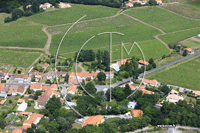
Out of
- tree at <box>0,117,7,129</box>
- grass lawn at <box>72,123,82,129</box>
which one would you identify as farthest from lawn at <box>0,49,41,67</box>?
grass lawn at <box>72,123,82,129</box>

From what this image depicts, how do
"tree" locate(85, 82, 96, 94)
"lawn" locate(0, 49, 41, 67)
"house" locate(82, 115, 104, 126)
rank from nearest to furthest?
"house" locate(82, 115, 104, 126)
"tree" locate(85, 82, 96, 94)
"lawn" locate(0, 49, 41, 67)

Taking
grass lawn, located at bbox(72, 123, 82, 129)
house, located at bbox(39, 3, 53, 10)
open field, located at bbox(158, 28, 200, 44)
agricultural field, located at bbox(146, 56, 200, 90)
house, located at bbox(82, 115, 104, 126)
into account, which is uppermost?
house, located at bbox(39, 3, 53, 10)

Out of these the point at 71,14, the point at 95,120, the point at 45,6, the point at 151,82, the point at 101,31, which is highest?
the point at 45,6

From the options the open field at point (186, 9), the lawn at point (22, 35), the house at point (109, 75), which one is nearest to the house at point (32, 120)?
the house at point (109, 75)

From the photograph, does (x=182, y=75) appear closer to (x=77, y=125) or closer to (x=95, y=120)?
(x=95, y=120)

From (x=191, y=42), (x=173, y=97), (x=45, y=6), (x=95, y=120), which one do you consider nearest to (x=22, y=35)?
(x=45, y=6)

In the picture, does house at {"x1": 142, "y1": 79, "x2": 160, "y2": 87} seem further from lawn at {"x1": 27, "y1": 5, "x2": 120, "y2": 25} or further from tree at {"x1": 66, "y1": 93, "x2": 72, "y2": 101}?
lawn at {"x1": 27, "y1": 5, "x2": 120, "y2": 25}
